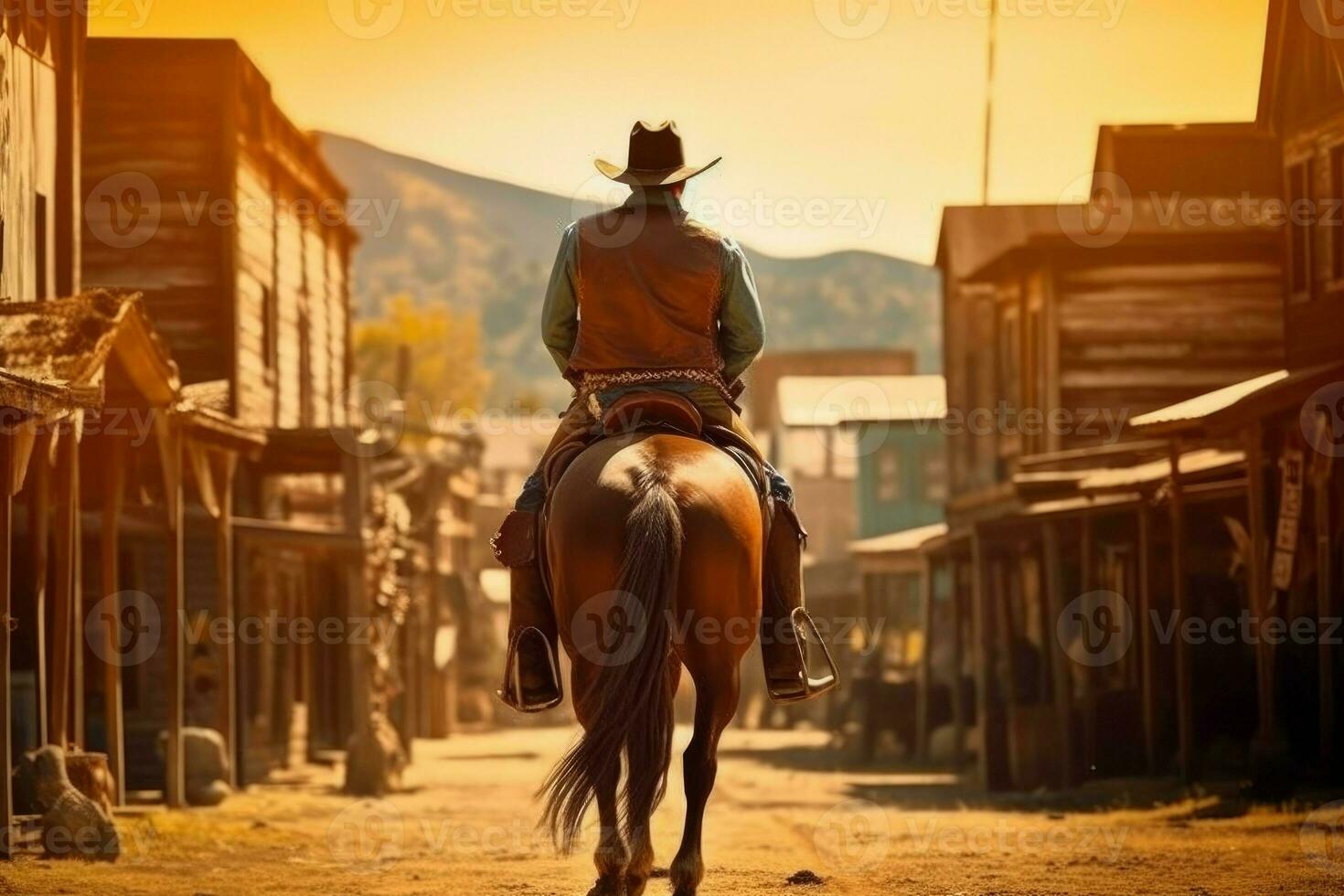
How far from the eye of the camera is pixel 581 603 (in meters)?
9.05

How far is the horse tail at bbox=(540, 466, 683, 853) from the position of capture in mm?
8578

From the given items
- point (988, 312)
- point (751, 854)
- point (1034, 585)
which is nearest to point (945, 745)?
point (1034, 585)

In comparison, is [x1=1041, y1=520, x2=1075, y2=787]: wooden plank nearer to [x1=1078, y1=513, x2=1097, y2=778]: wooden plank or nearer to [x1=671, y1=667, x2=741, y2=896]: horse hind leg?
[x1=1078, y1=513, x2=1097, y2=778]: wooden plank

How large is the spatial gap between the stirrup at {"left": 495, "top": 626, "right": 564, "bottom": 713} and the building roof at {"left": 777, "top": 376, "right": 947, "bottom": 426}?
1632 inches

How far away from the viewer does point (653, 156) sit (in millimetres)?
10656

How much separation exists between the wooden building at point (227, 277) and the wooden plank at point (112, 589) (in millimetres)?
4581

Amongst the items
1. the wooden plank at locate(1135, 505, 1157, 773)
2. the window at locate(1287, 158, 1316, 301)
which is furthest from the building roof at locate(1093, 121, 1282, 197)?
the wooden plank at locate(1135, 505, 1157, 773)

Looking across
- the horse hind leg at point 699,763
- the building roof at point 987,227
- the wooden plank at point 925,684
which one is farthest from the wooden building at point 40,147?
the building roof at point 987,227

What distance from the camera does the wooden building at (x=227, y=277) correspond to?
2534cm

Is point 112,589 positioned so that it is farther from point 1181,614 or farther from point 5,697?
point 1181,614

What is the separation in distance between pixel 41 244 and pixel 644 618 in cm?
1146

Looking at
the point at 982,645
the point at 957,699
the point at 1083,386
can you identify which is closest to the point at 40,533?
the point at 982,645

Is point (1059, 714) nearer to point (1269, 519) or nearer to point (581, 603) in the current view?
point (1269, 519)

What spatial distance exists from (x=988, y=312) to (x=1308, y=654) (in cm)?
1428
